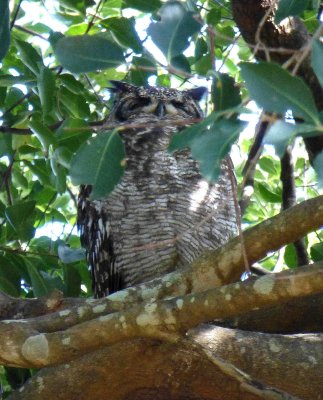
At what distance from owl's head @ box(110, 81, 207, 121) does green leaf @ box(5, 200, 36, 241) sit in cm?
107

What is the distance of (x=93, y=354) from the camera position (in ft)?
7.56

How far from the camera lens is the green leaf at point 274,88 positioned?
1401mm

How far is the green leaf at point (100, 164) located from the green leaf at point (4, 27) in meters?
0.46

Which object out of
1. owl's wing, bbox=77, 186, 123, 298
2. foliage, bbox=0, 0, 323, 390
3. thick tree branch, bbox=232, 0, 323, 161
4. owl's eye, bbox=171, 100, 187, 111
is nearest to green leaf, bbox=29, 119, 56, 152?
foliage, bbox=0, 0, 323, 390

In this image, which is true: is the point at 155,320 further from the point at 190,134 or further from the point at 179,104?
the point at 179,104

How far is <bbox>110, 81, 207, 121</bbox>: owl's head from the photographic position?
3889mm

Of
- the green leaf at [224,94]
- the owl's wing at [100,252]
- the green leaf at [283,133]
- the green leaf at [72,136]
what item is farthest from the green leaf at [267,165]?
the green leaf at [283,133]

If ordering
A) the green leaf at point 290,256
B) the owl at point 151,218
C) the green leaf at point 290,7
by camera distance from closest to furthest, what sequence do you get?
the green leaf at point 290,7 → the green leaf at point 290,256 → the owl at point 151,218

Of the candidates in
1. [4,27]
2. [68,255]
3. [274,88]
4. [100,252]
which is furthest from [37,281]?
[274,88]

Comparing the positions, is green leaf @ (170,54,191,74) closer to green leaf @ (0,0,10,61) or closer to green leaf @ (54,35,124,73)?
green leaf @ (54,35,124,73)

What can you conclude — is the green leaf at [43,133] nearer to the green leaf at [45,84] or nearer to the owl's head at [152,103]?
the green leaf at [45,84]

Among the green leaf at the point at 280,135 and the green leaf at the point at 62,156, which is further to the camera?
the green leaf at the point at 62,156

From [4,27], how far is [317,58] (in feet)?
2.86

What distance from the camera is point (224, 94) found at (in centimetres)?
174
